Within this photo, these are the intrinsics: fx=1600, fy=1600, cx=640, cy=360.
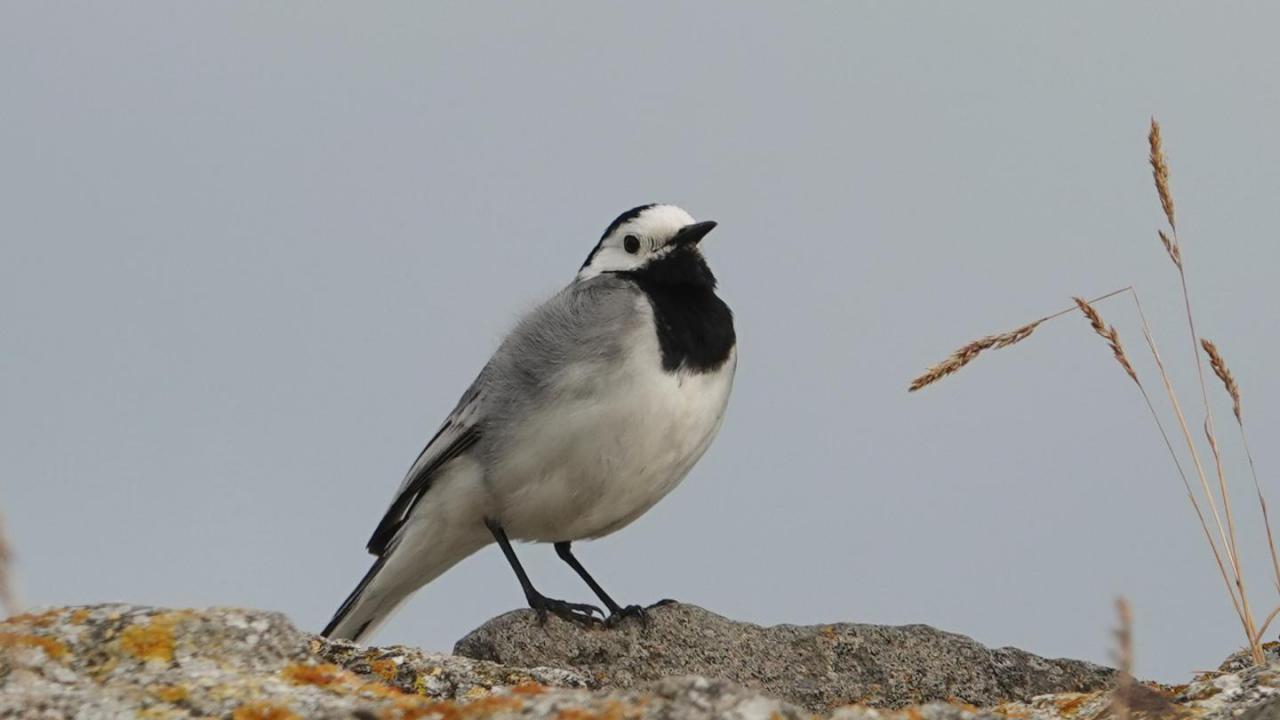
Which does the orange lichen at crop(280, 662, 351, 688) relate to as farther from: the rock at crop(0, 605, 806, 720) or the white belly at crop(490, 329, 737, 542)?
the white belly at crop(490, 329, 737, 542)

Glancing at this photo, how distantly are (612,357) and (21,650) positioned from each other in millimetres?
4041

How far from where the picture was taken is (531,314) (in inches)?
316

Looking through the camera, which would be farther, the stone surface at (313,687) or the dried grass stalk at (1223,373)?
the dried grass stalk at (1223,373)

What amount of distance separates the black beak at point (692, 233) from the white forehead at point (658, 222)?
0.04 metres

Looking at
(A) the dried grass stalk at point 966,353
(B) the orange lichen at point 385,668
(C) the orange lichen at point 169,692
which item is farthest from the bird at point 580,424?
(C) the orange lichen at point 169,692

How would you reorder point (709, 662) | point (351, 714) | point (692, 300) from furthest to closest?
1. point (692, 300)
2. point (709, 662)
3. point (351, 714)

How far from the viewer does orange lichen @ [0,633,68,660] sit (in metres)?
3.62

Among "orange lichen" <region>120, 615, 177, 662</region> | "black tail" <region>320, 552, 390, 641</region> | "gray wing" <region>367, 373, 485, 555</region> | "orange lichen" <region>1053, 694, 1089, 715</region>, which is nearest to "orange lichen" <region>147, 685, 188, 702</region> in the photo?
"orange lichen" <region>120, 615, 177, 662</region>

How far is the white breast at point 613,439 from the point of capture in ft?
24.0

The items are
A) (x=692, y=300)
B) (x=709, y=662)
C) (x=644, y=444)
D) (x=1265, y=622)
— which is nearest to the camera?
(x=1265, y=622)

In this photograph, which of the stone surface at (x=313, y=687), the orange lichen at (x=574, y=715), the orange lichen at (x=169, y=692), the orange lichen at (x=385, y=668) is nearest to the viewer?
the orange lichen at (x=574, y=715)

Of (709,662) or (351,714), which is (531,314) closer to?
(709,662)

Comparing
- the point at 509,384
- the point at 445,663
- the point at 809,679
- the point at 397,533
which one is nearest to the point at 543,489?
the point at 509,384

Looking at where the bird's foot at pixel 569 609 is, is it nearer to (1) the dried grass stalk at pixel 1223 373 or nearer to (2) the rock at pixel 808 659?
(2) the rock at pixel 808 659
